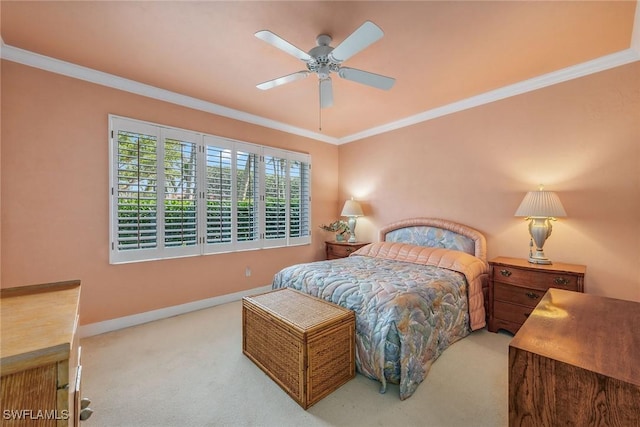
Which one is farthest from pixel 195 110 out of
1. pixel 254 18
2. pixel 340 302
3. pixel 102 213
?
pixel 340 302

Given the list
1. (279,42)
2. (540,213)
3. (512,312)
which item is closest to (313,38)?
(279,42)

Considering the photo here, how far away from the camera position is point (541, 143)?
2.98 metres

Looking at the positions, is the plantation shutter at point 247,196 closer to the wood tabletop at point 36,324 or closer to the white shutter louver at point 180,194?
the white shutter louver at point 180,194

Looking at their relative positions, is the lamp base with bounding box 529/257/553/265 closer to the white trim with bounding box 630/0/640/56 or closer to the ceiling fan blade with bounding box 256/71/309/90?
the white trim with bounding box 630/0/640/56

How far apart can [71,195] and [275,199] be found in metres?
2.45

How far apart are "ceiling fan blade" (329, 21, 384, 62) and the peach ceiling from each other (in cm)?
26

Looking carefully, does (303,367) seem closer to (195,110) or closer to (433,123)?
(195,110)

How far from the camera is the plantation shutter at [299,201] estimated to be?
4.58 m

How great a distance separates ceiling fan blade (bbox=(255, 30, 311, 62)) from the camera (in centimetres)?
179

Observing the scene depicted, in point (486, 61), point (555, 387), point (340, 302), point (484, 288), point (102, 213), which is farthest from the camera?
point (484, 288)

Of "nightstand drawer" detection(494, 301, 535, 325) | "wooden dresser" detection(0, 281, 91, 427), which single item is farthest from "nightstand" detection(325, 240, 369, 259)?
"wooden dresser" detection(0, 281, 91, 427)

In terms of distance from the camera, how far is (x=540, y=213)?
264 centimetres

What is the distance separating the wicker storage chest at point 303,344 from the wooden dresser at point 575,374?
115cm

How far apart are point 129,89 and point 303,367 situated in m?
3.46
